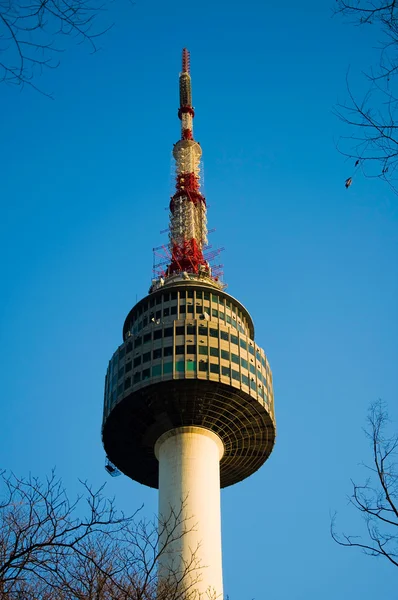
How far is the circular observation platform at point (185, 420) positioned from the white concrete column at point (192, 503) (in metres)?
1.27

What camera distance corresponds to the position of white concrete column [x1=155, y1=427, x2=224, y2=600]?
66.5 meters

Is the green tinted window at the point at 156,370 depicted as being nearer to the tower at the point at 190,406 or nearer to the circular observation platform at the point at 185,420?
the tower at the point at 190,406

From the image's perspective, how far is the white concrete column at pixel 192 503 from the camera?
218ft

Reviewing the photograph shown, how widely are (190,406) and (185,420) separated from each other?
61.7 inches

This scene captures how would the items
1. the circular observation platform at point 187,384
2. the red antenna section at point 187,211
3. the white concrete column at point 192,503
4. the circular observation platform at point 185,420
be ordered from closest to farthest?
the white concrete column at point 192,503 → the circular observation platform at point 185,420 → the circular observation platform at point 187,384 → the red antenna section at point 187,211

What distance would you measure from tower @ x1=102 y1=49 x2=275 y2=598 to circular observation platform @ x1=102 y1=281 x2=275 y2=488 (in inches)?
4.0

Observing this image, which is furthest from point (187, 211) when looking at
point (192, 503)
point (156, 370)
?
point (192, 503)

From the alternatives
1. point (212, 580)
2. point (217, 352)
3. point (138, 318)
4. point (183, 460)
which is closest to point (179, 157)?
point (138, 318)

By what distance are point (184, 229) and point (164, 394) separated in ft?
96.6

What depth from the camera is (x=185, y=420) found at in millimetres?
75062

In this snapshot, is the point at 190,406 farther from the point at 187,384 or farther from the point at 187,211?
the point at 187,211

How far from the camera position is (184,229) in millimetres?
97125

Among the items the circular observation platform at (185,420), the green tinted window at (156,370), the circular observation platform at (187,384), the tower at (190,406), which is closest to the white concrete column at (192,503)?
the tower at (190,406)

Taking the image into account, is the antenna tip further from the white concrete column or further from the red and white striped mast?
the white concrete column
